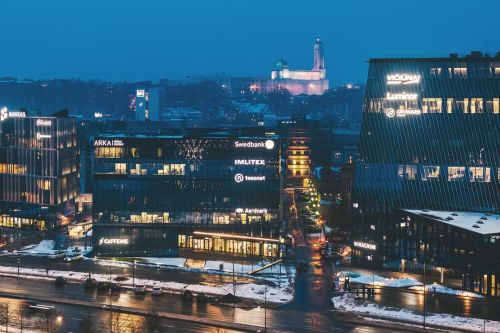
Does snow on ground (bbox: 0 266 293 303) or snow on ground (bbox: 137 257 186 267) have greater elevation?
snow on ground (bbox: 137 257 186 267)

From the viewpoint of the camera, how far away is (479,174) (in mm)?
70500

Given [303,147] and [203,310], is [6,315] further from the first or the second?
[303,147]

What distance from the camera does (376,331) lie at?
49.3 meters

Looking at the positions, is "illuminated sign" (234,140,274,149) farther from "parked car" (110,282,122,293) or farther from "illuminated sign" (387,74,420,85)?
"parked car" (110,282,122,293)

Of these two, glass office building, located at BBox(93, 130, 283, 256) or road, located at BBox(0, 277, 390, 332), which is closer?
road, located at BBox(0, 277, 390, 332)

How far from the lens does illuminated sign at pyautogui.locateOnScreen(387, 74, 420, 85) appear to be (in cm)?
7250

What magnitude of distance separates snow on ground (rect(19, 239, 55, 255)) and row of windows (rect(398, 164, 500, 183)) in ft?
119

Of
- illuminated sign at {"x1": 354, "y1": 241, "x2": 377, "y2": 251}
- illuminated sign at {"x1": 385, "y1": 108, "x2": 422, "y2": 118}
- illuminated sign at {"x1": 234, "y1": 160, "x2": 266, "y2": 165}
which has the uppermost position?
illuminated sign at {"x1": 385, "y1": 108, "x2": 422, "y2": 118}

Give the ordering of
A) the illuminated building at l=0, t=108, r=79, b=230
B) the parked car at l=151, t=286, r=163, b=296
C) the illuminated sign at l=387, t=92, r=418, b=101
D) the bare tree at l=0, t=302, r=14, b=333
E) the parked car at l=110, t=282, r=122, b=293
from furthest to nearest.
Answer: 1. the illuminated building at l=0, t=108, r=79, b=230
2. the illuminated sign at l=387, t=92, r=418, b=101
3. the parked car at l=110, t=282, r=122, b=293
4. the parked car at l=151, t=286, r=163, b=296
5. the bare tree at l=0, t=302, r=14, b=333

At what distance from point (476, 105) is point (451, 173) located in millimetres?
6852

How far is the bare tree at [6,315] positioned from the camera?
48931mm

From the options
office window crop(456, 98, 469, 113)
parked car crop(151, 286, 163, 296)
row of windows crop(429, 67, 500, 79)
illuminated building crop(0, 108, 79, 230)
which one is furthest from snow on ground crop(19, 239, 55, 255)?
office window crop(456, 98, 469, 113)

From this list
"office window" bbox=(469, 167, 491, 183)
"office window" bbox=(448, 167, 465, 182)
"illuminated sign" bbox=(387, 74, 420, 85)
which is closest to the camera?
"office window" bbox=(469, 167, 491, 183)

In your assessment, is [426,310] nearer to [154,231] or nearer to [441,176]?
[441,176]
